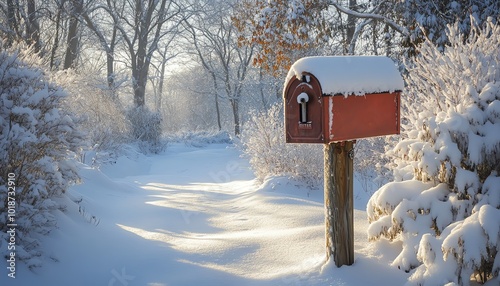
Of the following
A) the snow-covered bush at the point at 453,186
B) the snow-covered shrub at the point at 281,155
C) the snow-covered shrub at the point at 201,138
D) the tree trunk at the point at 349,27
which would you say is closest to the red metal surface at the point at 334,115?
the snow-covered bush at the point at 453,186

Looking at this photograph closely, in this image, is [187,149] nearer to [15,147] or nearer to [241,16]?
[241,16]

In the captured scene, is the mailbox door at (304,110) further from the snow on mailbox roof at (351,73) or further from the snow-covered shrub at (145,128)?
the snow-covered shrub at (145,128)

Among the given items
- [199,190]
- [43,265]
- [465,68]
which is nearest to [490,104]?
[465,68]

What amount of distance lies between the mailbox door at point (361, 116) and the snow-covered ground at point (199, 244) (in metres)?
0.96

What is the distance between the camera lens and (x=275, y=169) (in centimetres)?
953

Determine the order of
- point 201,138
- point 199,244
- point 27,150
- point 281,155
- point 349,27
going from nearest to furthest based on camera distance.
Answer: point 27,150 < point 199,244 < point 281,155 < point 349,27 < point 201,138

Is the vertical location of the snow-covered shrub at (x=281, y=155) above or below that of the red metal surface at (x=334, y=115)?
below

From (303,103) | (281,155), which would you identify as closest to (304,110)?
(303,103)

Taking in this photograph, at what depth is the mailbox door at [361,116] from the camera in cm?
342

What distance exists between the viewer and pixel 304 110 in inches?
138

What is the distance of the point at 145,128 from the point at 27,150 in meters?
16.0

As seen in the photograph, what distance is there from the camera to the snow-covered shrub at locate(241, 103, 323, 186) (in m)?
8.66

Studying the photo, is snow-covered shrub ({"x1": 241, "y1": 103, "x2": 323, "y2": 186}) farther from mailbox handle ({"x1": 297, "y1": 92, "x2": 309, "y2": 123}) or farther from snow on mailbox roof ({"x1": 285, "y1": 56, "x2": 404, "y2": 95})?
mailbox handle ({"x1": 297, "y1": 92, "x2": 309, "y2": 123})

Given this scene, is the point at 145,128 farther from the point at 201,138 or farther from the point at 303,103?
the point at 303,103
